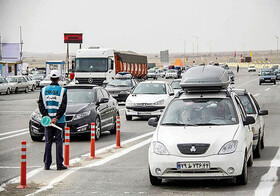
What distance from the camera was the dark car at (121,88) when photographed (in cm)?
3675

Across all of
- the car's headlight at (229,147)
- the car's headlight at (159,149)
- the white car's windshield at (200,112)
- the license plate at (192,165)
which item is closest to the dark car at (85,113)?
the white car's windshield at (200,112)

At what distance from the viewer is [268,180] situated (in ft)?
35.4

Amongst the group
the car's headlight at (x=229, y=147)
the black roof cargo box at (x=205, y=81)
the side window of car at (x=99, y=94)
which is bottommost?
the car's headlight at (x=229, y=147)

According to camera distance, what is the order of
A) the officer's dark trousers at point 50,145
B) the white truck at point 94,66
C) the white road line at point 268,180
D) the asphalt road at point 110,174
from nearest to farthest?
the white road line at point 268,180, the asphalt road at point 110,174, the officer's dark trousers at point 50,145, the white truck at point 94,66

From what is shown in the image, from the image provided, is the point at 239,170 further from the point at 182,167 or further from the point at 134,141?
the point at 134,141

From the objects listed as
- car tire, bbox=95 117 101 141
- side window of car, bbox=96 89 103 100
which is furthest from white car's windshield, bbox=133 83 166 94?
car tire, bbox=95 117 101 141

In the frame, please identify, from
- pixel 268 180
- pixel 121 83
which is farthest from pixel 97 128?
pixel 121 83

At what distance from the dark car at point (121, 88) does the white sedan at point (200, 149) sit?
25.5 meters

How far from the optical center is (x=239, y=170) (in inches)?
394

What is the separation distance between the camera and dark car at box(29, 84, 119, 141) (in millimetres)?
17797

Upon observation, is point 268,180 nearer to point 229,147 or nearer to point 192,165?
point 229,147

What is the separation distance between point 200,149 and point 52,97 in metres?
3.78

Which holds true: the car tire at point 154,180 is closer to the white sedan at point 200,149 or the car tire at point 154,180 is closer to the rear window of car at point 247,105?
the white sedan at point 200,149

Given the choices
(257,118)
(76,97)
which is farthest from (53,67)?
(257,118)
